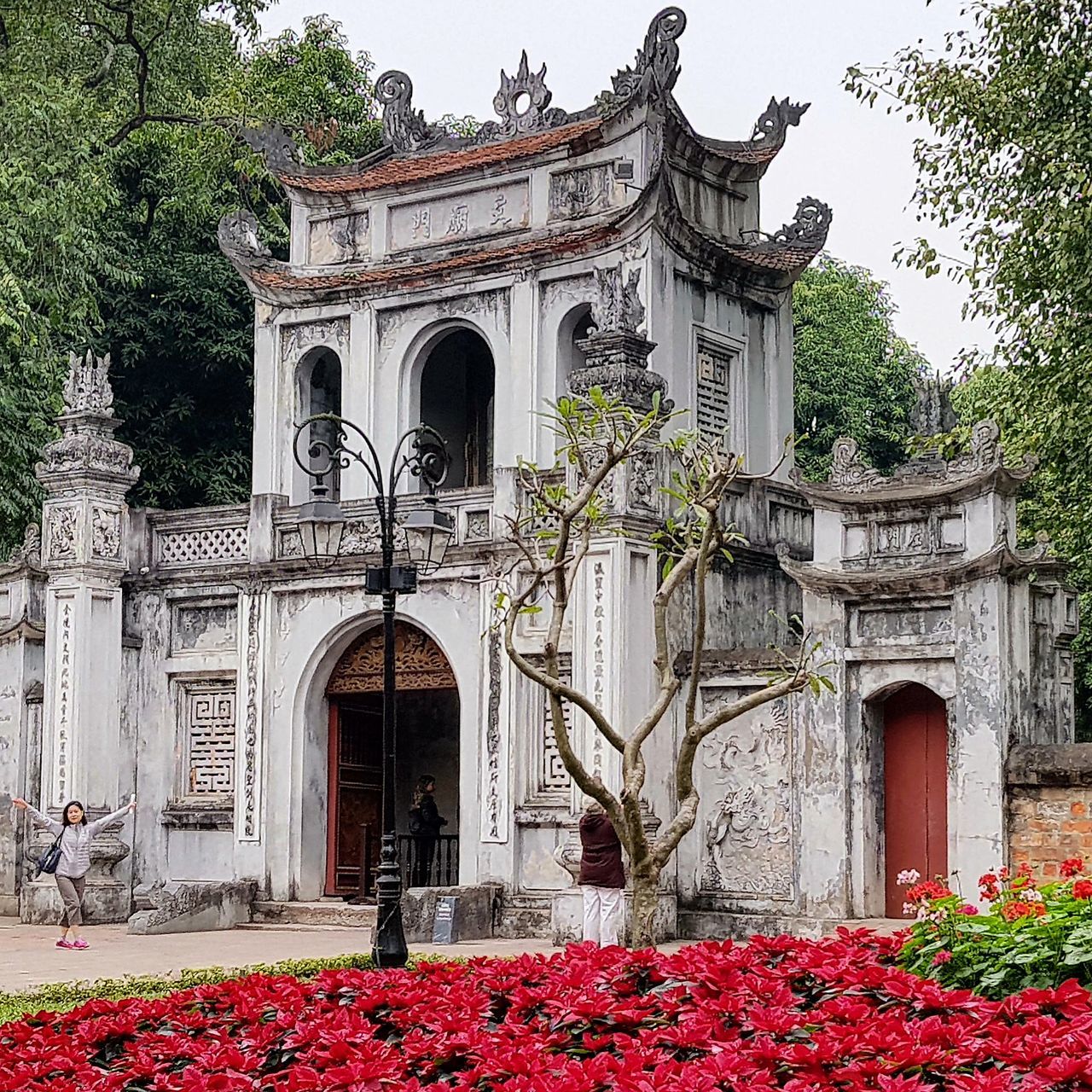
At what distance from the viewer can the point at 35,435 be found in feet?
79.6

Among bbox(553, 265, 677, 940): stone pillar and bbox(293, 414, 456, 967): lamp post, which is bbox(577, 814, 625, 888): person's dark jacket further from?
bbox(553, 265, 677, 940): stone pillar

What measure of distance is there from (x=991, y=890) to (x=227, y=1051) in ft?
13.0

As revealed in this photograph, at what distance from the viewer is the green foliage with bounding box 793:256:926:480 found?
3328 centimetres

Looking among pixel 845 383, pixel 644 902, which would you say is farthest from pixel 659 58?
pixel 845 383

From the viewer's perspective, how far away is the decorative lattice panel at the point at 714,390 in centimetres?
1988

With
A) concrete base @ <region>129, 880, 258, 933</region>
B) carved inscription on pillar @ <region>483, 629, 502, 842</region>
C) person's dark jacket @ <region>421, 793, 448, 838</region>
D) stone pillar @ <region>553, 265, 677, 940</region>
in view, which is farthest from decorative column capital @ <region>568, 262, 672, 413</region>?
concrete base @ <region>129, 880, 258, 933</region>

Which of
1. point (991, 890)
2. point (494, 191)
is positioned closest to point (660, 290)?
point (494, 191)

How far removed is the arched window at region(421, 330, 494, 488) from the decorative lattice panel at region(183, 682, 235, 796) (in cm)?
377

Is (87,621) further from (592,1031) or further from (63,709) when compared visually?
(592,1031)

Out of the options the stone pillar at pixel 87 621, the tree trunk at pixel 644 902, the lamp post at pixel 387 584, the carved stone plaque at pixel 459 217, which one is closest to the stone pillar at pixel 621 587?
the carved stone plaque at pixel 459 217

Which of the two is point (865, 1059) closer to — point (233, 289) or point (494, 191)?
point (494, 191)

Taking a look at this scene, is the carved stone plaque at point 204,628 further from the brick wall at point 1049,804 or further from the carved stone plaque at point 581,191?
the brick wall at point 1049,804

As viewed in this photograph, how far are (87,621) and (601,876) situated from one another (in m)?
8.56

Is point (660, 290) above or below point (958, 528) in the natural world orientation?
above
